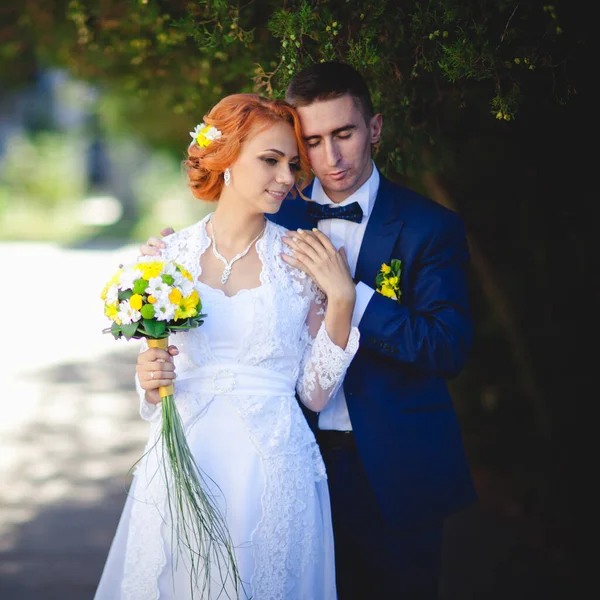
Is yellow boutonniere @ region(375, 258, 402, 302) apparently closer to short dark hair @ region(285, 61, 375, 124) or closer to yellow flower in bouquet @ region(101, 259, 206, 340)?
short dark hair @ region(285, 61, 375, 124)

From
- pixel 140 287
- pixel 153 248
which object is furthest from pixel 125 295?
pixel 153 248

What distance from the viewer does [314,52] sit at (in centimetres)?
330

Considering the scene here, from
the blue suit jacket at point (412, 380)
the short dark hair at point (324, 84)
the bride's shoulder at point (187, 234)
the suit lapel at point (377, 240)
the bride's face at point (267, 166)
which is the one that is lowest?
the blue suit jacket at point (412, 380)

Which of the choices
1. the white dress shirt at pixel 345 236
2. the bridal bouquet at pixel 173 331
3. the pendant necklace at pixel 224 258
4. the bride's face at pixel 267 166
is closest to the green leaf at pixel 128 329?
the bridal bouquet at pixel 173 331

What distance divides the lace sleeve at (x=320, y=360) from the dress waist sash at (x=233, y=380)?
0.45 ft

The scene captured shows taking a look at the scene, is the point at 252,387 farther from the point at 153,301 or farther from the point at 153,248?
the point at 153,248

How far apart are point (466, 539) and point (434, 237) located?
298 cm

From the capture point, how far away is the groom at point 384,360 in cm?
296

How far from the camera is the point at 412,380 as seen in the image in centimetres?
316

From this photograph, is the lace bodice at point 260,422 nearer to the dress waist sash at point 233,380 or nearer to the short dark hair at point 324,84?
the dress waist sash at point 233,380

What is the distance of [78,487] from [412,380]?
3.93 m

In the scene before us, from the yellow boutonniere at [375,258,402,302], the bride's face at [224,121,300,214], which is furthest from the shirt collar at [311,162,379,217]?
the bride's face at [224,121,300,214]

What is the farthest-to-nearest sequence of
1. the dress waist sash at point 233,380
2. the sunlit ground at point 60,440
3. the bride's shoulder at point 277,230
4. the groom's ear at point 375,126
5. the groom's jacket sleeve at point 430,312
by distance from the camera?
the sunlit ground at point 60,440 → the groom's ear at point 375,126 → the bride's shoulder at point 277,230 → the groom's jacket sleeve at point 430,312 → the dress waist sash at point 233,380

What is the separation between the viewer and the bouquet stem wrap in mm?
2621
